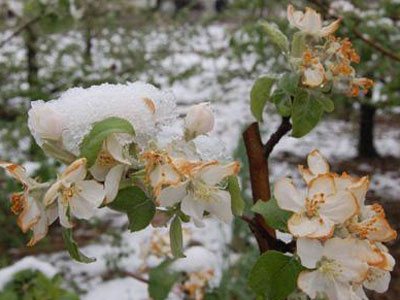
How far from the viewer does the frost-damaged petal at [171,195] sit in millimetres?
519

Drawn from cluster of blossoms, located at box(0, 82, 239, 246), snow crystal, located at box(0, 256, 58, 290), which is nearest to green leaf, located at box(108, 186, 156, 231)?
cluster of blossoms, located at box(0, 82, 239, 246)

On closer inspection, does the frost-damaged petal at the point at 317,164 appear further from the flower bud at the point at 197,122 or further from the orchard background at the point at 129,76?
the orchard background at the point at 129,76

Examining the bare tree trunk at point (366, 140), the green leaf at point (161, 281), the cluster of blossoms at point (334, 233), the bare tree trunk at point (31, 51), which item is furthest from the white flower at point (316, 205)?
the bare tree trunk at point (366, 140)

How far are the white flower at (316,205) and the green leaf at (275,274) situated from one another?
42mm

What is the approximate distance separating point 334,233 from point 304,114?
7.4 inches

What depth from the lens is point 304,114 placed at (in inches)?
27.5

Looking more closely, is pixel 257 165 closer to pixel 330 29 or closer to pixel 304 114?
pixel 304 114

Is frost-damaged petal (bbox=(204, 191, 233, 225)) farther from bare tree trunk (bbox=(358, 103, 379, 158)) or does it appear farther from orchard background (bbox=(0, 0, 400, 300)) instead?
bare tree trunk (bbox=(358, 103, 379, 158))

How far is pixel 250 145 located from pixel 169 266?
68 cm

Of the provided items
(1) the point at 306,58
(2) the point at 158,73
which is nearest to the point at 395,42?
(2) the point at 158,73

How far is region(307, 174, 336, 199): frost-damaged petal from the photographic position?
1.79ft

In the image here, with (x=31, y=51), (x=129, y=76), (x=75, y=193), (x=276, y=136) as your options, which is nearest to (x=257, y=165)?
(x=276, y=136)

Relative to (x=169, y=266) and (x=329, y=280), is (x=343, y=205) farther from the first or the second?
(x=169, y=266)

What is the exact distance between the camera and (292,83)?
709 mm
